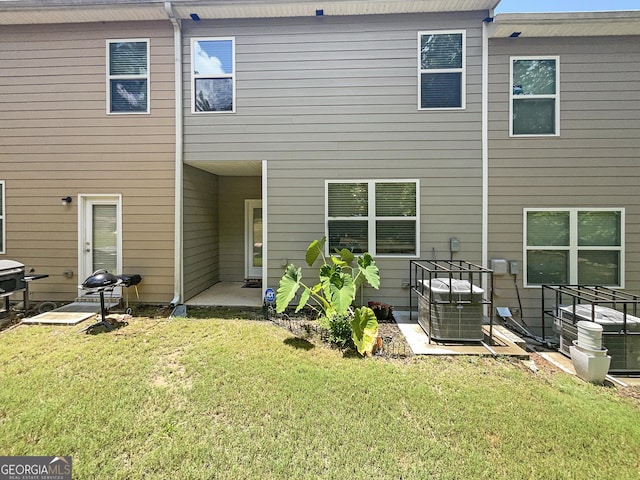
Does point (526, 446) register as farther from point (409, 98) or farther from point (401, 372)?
point (409, 98)

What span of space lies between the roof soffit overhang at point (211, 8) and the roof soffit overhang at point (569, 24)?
414 millimetres

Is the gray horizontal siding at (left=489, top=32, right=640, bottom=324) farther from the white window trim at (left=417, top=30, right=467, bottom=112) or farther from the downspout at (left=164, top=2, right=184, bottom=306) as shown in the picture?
the downspout at (left=164, top=2, right=184, bottom=306)

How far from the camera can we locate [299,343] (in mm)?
3857

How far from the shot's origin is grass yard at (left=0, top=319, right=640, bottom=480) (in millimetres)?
2018

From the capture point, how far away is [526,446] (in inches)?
86.4

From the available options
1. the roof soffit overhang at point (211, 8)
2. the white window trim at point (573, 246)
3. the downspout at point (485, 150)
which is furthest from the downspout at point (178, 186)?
the white window trim at point (573, 246)

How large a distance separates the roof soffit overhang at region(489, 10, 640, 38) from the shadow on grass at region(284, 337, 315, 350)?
586cm

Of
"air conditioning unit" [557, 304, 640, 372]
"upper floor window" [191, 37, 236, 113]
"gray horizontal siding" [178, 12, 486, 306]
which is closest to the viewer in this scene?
"air conditioning unit" [557, 304, 640, 372]

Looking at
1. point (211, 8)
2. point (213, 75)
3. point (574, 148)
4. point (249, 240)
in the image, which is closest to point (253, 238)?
point (249, 240)

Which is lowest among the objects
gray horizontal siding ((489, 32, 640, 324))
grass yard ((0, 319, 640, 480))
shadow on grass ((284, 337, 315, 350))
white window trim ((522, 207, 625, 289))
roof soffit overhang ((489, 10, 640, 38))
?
grass yard ((0, 319, 640, 480))

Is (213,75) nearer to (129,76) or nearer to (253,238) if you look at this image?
(129,76)

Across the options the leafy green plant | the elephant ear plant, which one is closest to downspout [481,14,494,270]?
the elephant ear plant

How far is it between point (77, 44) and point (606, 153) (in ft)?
31.4

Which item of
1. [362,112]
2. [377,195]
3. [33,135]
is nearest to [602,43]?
[362,112]
